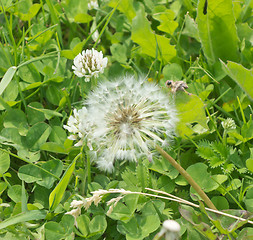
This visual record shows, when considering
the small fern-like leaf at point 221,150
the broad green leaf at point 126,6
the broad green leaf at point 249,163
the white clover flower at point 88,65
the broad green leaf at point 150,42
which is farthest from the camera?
the broad green leaf at point 126,6

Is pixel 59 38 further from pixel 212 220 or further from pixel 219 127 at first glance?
pixel 212 220

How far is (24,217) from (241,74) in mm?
1559

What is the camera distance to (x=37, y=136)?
8.25 ft

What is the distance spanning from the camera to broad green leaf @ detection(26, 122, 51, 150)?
2.51m

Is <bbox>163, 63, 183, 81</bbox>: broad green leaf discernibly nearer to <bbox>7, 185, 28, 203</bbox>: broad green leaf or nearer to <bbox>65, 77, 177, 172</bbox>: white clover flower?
<bbox>65, 77, 177, 172</bbox>: white clover flower

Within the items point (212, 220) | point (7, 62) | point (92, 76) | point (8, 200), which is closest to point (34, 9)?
point (7, 62)

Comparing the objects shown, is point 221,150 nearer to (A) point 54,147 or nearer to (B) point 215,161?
(B) point 215,161

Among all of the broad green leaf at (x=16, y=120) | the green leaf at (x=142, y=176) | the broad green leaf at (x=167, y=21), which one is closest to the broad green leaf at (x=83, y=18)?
the broad green leaf at (x=167, y=21)

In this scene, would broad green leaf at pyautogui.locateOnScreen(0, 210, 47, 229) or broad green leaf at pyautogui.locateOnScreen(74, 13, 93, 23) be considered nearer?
broad green leaf at pyautogui.locateOnScreen(0, 210, 47, 229)

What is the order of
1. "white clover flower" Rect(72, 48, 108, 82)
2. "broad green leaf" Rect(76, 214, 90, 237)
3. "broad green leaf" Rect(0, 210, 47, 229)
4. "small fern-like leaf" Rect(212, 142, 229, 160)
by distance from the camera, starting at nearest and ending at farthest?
"broad green leaf" Rect(0, 210, 47, 229) → "broad green leaf" Rect(76, 214, 90, 237) → "small fern-like leaf" Rect(212, 142, 229, 160) → "white clover flower" Rect(72, 48, 108, 82)

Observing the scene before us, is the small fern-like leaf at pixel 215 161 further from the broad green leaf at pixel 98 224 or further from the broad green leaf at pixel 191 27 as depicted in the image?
the broad green leaf at pixel 191 27

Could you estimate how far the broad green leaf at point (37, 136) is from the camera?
251 cm

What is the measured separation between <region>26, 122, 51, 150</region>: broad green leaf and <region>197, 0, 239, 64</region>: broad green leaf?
129 centimetres

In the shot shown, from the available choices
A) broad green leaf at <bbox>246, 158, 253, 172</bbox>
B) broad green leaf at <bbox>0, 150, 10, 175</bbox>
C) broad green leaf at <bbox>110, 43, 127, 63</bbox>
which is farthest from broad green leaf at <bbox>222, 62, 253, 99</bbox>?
broad green leaf at <bbox>0, 150, 10, 175</bbox>
